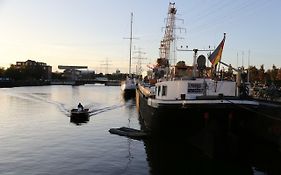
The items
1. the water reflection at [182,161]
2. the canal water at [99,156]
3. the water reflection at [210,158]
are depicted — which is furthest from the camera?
the water reflection at [210,158]

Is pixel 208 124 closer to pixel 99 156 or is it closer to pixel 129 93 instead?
pixel 99 156

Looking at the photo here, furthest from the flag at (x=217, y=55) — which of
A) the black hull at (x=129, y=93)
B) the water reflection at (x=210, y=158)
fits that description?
the black hull at (x=129, y=93)

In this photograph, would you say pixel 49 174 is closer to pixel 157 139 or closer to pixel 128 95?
pixel 157 139

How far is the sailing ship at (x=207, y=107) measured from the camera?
94.3 ft

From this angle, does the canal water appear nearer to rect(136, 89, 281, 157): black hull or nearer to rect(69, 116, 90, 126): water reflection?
rect(136, 89, 281, 157): black hull

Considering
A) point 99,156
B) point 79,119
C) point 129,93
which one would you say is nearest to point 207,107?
point 99,156

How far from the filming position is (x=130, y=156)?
31.2 meters

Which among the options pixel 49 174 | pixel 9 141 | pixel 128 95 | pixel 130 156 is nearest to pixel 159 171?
pixel 130 156

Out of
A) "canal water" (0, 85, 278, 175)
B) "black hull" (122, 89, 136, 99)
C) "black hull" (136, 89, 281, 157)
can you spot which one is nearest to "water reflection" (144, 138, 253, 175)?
"canal water" (0, 85, 278, 175)

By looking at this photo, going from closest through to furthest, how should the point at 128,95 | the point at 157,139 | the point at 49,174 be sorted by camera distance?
1. the point at 49,174
2. the point at 157,139
3. the point at 128,95

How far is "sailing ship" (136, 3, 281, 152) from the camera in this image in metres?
28.8

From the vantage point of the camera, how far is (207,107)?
28.7 m

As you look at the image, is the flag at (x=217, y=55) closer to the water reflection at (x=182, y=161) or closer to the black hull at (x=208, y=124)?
the black hull at (x=208, y=124)

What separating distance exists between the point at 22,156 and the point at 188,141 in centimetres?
1201
